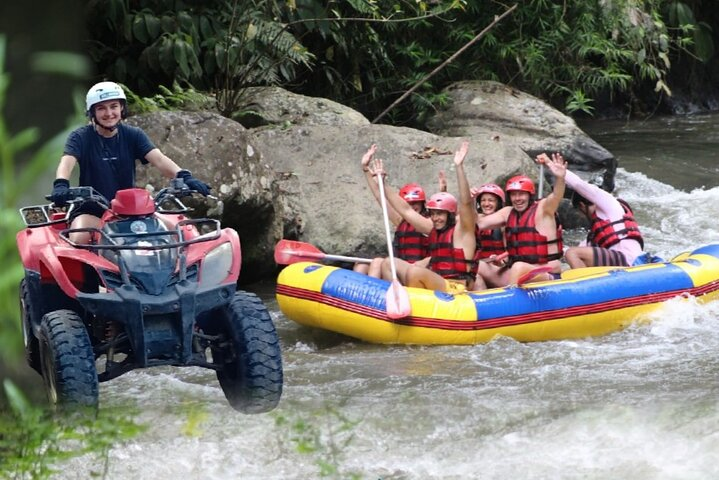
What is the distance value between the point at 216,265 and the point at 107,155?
2.52ft

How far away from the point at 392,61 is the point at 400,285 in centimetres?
578

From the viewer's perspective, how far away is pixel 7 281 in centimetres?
139

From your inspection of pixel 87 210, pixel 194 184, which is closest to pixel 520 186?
pixel 194 184

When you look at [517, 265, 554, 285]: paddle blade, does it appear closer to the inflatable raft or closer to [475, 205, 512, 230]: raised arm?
the inflatable raft

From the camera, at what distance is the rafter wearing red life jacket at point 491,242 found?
721 centimetres

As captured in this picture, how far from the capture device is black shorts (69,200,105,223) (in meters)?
3.99

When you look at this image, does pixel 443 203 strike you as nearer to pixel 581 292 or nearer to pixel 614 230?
pixel 581 292

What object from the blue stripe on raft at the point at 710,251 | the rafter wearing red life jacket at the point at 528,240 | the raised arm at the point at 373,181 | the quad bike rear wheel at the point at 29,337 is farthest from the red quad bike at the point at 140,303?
the blue stripe on raft at the point at 710,251

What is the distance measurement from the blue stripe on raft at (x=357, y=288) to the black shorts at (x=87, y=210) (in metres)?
2.60

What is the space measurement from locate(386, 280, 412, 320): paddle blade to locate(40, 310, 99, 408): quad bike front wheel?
2.94 m

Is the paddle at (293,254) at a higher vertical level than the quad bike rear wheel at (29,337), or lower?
lower

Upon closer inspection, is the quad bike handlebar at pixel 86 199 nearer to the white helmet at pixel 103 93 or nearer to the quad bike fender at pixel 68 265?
the quad bike fender at pixel 68 265

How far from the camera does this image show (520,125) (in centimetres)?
1097

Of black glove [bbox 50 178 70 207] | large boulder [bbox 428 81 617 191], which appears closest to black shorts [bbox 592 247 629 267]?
large boulder [bbox 428 81 617 191]
